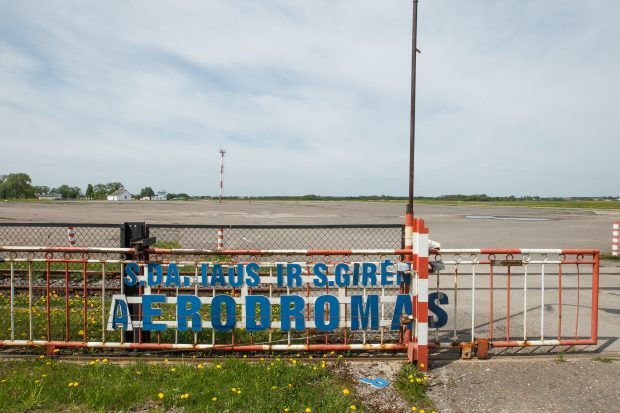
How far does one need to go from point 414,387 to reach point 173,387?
7.73ft

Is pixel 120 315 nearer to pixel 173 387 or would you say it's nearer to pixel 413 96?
pixel 173 387

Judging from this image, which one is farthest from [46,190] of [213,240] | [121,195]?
[213,240]

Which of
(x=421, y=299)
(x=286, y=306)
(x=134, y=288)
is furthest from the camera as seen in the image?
(x=134, y=288)

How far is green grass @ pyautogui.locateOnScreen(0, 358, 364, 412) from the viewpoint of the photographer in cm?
341

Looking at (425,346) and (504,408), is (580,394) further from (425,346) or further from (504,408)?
(425,346)

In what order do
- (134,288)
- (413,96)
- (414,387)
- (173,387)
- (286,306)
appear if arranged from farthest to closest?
(413,96)
(134,288)
(286,306)
(414,387)
(173,387)

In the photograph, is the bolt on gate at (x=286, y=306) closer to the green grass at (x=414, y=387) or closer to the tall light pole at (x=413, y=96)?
the green grass at (x=414, y=387)

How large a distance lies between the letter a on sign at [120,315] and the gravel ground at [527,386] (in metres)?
3.50

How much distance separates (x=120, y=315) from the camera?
4.64 metres

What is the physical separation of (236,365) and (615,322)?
233 inches

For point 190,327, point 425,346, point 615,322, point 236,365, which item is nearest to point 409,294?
point 425,346

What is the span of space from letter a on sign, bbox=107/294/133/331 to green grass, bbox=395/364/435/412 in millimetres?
3170

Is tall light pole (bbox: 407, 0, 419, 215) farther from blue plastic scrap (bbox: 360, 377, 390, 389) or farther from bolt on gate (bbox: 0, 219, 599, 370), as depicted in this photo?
blue plastic scrap (bbox: 360, 377, 390, 389)

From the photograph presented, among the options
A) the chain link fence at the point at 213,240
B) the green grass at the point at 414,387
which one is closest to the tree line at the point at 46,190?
the chain link fence at the point at 213,240
